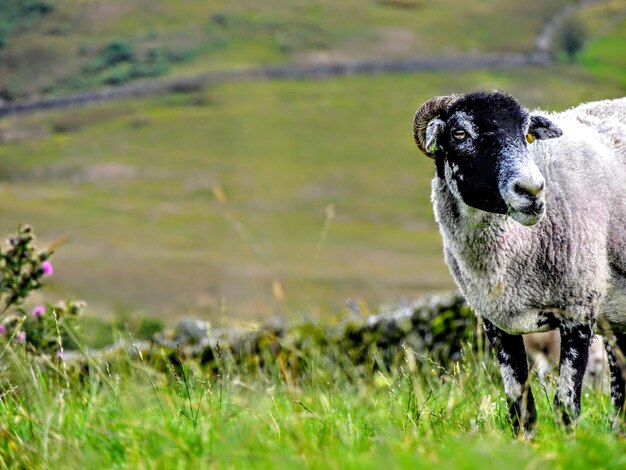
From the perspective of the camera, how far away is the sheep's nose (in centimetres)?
591

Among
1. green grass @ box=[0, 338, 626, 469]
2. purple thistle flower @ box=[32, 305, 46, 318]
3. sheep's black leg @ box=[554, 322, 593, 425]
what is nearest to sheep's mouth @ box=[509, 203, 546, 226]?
sheep's black leg @ box=[554, 322, 593, 425]

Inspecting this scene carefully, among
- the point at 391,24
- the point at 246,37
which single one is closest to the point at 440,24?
the point at 391,24

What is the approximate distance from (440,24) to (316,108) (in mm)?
34903

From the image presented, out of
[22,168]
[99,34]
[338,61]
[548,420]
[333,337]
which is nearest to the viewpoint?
[548,420]

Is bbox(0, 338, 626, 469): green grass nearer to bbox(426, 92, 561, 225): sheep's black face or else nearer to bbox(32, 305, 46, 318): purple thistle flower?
bbox(426, 92, 561, 225): sheep's black face

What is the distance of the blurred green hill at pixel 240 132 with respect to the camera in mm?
54906

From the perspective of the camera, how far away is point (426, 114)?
22.2ft

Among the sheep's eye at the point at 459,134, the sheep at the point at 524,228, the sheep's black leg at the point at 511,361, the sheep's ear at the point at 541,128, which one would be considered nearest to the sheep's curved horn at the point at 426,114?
the sheep at the point at 524,228

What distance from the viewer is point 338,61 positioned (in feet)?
390

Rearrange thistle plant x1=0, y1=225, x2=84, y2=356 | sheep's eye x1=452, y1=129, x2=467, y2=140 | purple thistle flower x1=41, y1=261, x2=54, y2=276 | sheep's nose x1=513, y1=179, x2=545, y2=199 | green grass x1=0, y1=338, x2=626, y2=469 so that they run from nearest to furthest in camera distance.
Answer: green grass x1=0, y1=338, x2=626, y2=469 < sheep's nose x1=513, y1=179, x2=545, y2=199 < sheep's eye x1=452, y1=129, x2=467, y2=140 < thistle plant x1=0, y1=225, x2=84, y2=356 < purple thistle flower x1=41, y1=261, x2=54, y2=276

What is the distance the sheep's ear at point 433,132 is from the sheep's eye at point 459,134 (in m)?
0.16

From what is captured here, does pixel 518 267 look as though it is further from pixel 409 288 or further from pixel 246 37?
pixel 246 37

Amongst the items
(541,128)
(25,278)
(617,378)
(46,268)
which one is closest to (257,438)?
(541,128)

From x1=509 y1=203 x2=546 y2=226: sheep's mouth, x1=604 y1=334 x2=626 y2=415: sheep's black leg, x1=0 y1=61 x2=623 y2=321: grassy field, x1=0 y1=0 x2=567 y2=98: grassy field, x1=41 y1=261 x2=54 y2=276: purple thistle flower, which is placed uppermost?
x1=509 y1=203 x2=546 y2=226: sheep's mouth
